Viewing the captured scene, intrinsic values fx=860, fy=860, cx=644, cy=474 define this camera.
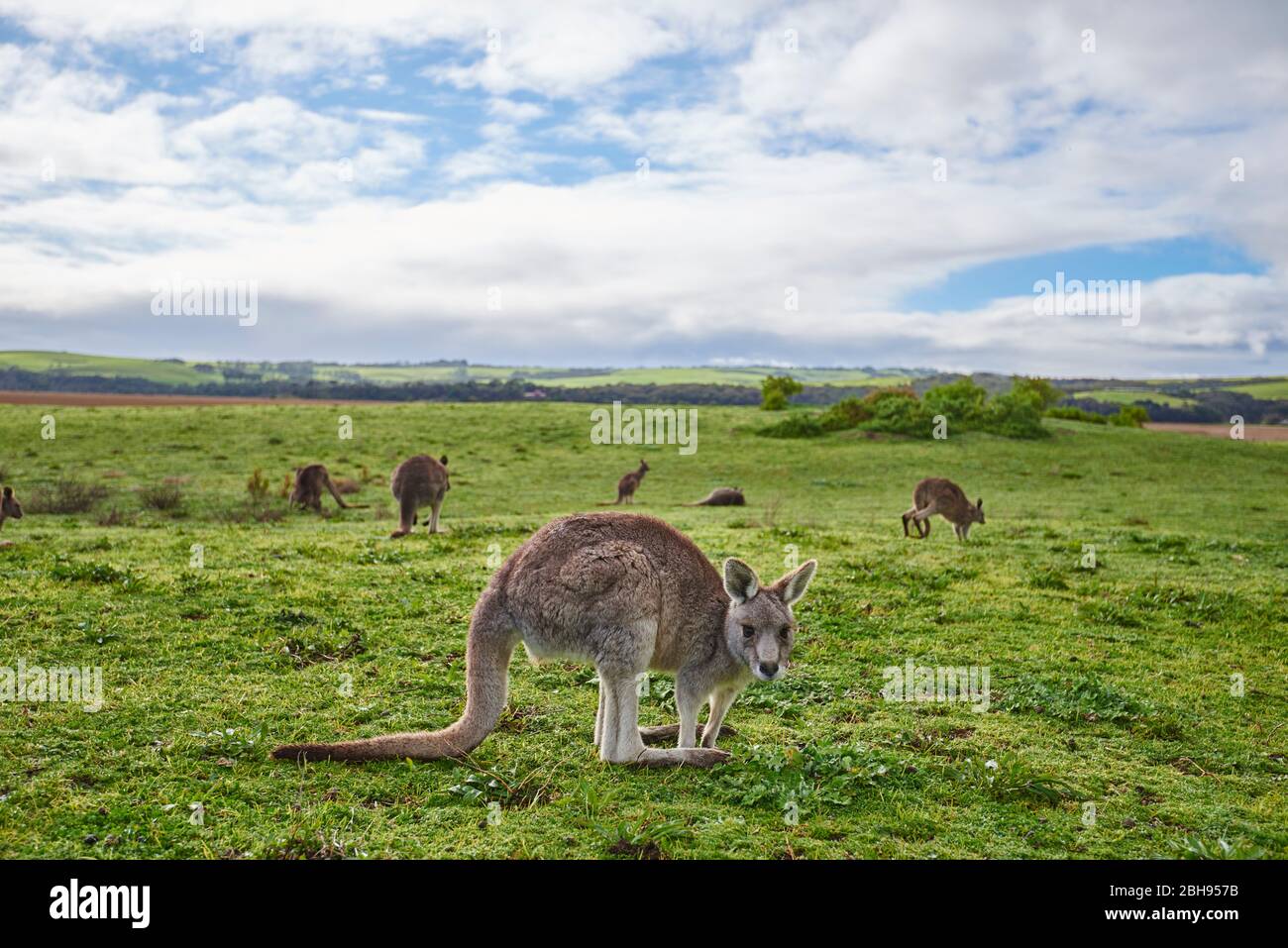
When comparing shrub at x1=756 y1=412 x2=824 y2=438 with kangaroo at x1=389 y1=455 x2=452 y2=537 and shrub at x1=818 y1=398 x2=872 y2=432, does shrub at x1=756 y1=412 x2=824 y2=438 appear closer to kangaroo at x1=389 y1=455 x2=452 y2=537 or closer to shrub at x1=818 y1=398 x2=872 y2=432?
shrub at x1=818 y1=398 x2=872 y2=432

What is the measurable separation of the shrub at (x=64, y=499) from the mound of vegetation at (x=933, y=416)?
25479 millimetres

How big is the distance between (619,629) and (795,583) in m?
1.24

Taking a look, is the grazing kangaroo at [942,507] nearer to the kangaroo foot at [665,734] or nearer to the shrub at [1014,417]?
the kangaroo foot at [665,734]

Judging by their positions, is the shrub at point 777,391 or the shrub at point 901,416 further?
the shrub at point 777,391

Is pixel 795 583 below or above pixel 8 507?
above

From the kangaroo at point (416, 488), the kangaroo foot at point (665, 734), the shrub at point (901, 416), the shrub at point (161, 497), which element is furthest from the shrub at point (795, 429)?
the kangaroo foot at point (665, 734)

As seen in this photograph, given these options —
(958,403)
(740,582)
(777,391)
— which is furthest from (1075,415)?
(740,582)

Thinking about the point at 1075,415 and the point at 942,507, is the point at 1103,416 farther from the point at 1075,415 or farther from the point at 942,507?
the point at 942,507

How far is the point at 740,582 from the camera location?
18.0 feet

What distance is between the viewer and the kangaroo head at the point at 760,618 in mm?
5266

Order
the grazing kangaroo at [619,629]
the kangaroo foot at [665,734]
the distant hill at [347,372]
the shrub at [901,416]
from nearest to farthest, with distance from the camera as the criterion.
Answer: the grazing kangaroo at [619,629], the kangaroo foot at [665,734], the shrub at [901,416], the distant hill at [347,372]

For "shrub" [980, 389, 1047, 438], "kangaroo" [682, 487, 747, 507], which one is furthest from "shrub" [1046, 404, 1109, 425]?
"kangaroo" [682, 487, 747, 507]

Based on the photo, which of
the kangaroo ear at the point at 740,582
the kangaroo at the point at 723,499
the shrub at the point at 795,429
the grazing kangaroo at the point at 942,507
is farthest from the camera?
the shrub at the point at 795,429

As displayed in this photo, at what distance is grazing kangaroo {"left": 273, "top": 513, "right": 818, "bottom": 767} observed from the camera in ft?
17.0
